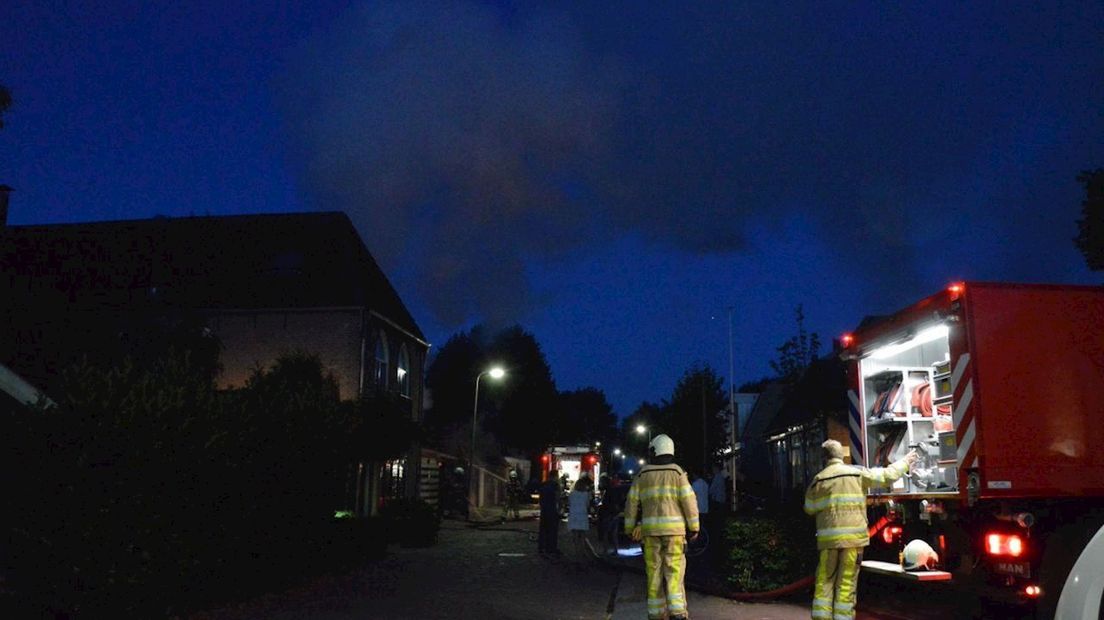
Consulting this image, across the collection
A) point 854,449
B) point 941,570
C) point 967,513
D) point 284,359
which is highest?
point 284,359

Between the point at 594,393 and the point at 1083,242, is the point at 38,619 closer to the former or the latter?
the point at 1083,242

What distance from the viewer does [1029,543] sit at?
7.09 meters

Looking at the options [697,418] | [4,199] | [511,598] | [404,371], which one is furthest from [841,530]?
[697,418]

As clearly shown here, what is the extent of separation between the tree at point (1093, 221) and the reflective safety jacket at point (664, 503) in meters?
15.6

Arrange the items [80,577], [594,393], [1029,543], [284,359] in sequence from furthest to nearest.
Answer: [594,393] < [284,359] < [80,577] < [1029,543]

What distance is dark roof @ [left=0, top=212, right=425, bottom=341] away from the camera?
26719 millimetres

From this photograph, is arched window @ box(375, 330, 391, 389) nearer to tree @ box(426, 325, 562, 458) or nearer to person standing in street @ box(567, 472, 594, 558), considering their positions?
person standing in street @ box(567, 472, 594, 558)

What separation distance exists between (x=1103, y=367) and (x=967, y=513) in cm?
169

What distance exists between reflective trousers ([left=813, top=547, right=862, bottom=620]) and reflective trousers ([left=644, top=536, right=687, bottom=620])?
1.21 m

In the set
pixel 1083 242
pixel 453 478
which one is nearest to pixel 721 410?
pixel 453 478

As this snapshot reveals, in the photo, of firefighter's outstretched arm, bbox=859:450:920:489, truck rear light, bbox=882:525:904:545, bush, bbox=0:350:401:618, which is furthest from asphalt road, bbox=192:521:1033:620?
firefighter's outstretched arm, bbox=859:450:920:489

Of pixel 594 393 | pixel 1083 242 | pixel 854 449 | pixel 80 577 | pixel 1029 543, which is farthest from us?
pixel 594 393

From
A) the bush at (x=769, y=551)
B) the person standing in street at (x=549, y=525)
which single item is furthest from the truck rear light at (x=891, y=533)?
the person standing in street at (x=549, y=525)

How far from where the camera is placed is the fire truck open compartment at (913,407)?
9234 millimetres
